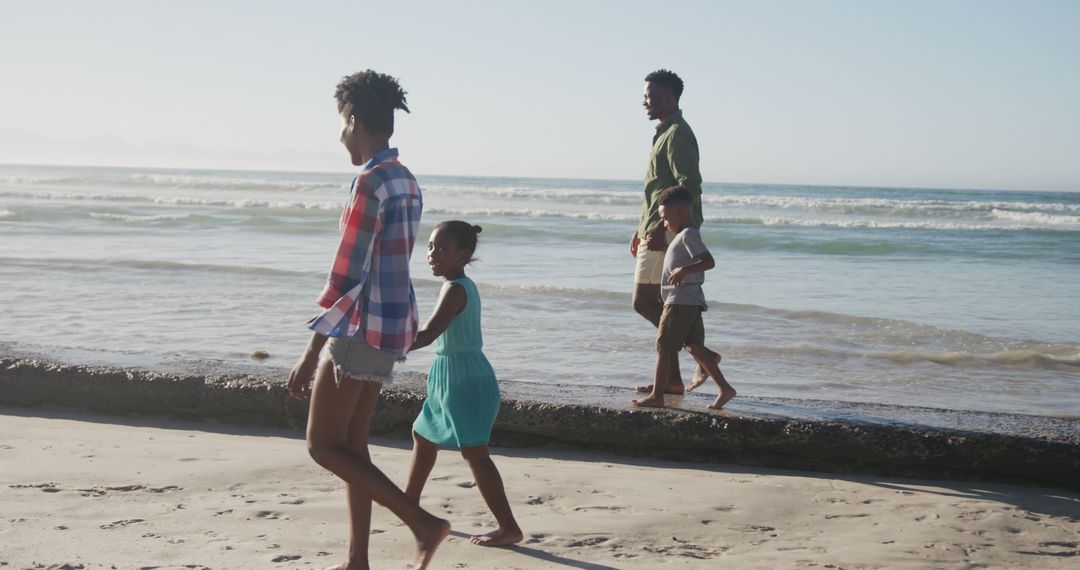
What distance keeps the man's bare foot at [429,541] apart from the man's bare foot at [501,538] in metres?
0.39

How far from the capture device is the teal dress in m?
3.30

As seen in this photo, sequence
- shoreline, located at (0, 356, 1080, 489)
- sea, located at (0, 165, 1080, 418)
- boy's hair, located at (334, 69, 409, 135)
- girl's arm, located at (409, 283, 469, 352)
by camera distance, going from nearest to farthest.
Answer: boy's hair, located at (334, 69, 409, 135)
girl's arm, located at (409, 283, 469, 352)
shoreline, located at (0, 356, 1080, 489)
sea, located at (0, 165, 1080, 418)

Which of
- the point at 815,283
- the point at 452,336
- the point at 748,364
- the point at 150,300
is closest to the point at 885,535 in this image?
the point at 452,336

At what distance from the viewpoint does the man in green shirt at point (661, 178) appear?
16.9 ft

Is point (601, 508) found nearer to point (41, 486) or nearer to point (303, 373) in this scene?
point (303, 373)

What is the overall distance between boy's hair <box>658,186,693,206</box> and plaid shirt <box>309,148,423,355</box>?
7.31ft

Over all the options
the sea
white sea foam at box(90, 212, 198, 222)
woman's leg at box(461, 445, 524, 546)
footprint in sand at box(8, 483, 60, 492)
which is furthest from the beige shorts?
white sea foam at box(90, 212, 198, 222)

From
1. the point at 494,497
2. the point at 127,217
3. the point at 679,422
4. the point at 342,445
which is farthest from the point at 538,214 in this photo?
the point at 342,445

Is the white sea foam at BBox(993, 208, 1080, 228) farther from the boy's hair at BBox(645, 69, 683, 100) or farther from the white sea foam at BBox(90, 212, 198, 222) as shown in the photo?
the boy's hair at BBox(645, 69, 683, 100)

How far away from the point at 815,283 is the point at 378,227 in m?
11.0

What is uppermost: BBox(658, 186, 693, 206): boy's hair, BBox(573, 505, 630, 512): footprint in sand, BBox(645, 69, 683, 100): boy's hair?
BBox(645, 69, 683, 100): boy's hair

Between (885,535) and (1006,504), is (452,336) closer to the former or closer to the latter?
(885,535)

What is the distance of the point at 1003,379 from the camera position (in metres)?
7.31

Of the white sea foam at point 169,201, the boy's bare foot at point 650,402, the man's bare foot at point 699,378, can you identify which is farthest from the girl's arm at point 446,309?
the white sea foam at point 169,201
